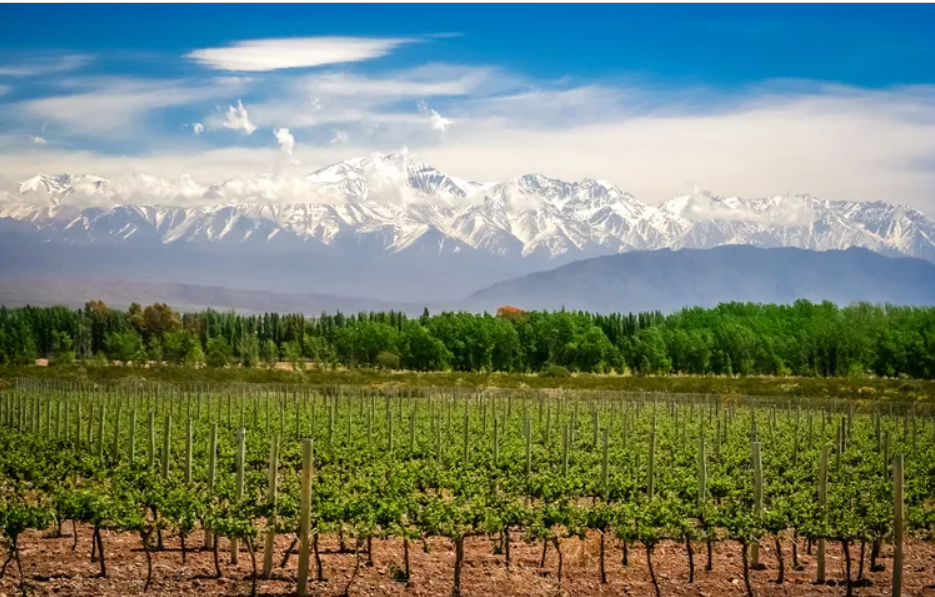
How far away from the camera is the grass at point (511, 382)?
219 ft

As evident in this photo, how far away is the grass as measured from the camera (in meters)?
66.6

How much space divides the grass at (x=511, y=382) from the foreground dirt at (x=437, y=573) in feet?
154

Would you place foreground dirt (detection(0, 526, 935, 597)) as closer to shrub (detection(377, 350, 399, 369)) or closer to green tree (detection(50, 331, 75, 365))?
green tree (detection(50, 331, 75, 365))

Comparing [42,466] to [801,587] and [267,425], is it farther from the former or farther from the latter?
[801,587]

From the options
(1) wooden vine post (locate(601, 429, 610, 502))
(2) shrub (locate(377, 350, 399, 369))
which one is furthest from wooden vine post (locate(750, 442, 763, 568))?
(2) shrub (locate(377, 350, 399, 369))

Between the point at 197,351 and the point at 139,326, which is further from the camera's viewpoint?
the point at 139,326

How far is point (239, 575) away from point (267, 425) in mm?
19549

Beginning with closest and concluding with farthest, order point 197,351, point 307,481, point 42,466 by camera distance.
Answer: point 307,481
point 42,466
point 197,351

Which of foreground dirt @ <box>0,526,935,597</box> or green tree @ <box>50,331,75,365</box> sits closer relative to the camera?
foreground dirt @ <box>0,526,935,597</box>

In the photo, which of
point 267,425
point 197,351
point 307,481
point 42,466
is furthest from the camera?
point 197,351

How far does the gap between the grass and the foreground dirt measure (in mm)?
46984

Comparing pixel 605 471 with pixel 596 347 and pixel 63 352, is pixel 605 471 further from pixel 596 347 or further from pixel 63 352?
pixel 63 352

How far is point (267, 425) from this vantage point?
36.0 meters

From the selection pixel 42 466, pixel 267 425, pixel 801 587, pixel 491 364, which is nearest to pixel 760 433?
pixel 267 425
